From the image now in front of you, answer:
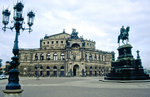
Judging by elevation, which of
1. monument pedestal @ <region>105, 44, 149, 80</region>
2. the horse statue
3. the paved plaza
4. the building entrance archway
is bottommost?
the building entrance archway

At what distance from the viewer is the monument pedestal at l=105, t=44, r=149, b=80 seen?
20.2 m

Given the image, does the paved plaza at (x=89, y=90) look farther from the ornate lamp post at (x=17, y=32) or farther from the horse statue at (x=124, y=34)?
the horse statue at (x=124, y=34)

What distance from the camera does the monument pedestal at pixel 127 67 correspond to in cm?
2017

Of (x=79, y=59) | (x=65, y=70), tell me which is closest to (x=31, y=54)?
(x=65, y=70)

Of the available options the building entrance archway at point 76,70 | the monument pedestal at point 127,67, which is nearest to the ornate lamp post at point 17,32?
the monument pedestal at point 127,67

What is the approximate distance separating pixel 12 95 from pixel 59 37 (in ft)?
211

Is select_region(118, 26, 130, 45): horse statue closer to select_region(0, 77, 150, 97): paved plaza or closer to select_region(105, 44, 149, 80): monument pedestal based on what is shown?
select_region(105, 44, 149, 80): monument pedestal

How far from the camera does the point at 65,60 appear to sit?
190 ft

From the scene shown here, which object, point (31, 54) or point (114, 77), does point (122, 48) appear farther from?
point (31, 54)

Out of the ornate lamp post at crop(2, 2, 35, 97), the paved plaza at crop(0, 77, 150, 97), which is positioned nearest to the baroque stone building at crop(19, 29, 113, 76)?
the paved plaza at crop(0, 77, 150, 97)

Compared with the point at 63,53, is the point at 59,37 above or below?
above

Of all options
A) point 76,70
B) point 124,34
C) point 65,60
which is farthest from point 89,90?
point 76,70

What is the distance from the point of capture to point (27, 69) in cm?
6109

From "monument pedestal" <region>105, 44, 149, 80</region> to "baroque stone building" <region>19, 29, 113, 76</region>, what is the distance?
3385 centimetres
